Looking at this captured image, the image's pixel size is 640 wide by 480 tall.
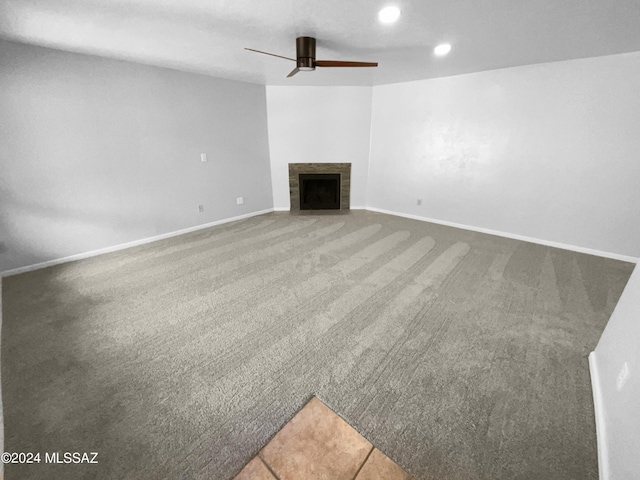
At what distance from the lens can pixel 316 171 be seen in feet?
18.1

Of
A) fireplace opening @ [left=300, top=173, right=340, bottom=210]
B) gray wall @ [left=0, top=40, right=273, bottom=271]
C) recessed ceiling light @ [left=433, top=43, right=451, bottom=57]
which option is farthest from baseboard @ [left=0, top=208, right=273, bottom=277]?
recessed ceiling light @ [left=433, top=43, right=451, bottom=57]

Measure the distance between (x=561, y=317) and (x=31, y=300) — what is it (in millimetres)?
5016

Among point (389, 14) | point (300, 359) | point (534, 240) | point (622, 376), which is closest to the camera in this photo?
point (622, 376)

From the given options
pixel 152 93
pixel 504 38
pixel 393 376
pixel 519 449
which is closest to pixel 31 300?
pixel 152 93

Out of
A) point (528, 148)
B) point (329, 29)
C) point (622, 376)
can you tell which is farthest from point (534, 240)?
point (329, 29)

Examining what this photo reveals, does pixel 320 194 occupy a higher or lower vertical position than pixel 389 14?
lower

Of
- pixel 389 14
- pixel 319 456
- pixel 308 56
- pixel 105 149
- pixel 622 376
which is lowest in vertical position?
pixel 319 456

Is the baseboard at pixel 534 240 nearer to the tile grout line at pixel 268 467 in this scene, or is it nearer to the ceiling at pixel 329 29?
the ceiling at pixel 329 29

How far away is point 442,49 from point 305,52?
5.50 ft

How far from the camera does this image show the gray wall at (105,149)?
2.83m

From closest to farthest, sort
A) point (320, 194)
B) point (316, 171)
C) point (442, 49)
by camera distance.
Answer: point (442, 49)
point (316, 171)
point (320, 194)

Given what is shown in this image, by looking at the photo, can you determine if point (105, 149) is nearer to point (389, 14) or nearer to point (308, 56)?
point (308, 56)

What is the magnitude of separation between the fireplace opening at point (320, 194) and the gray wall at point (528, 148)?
135cm

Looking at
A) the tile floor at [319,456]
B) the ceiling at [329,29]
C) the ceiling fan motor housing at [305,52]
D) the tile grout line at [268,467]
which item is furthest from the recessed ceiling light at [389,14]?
the tile grout line at [268,467]
